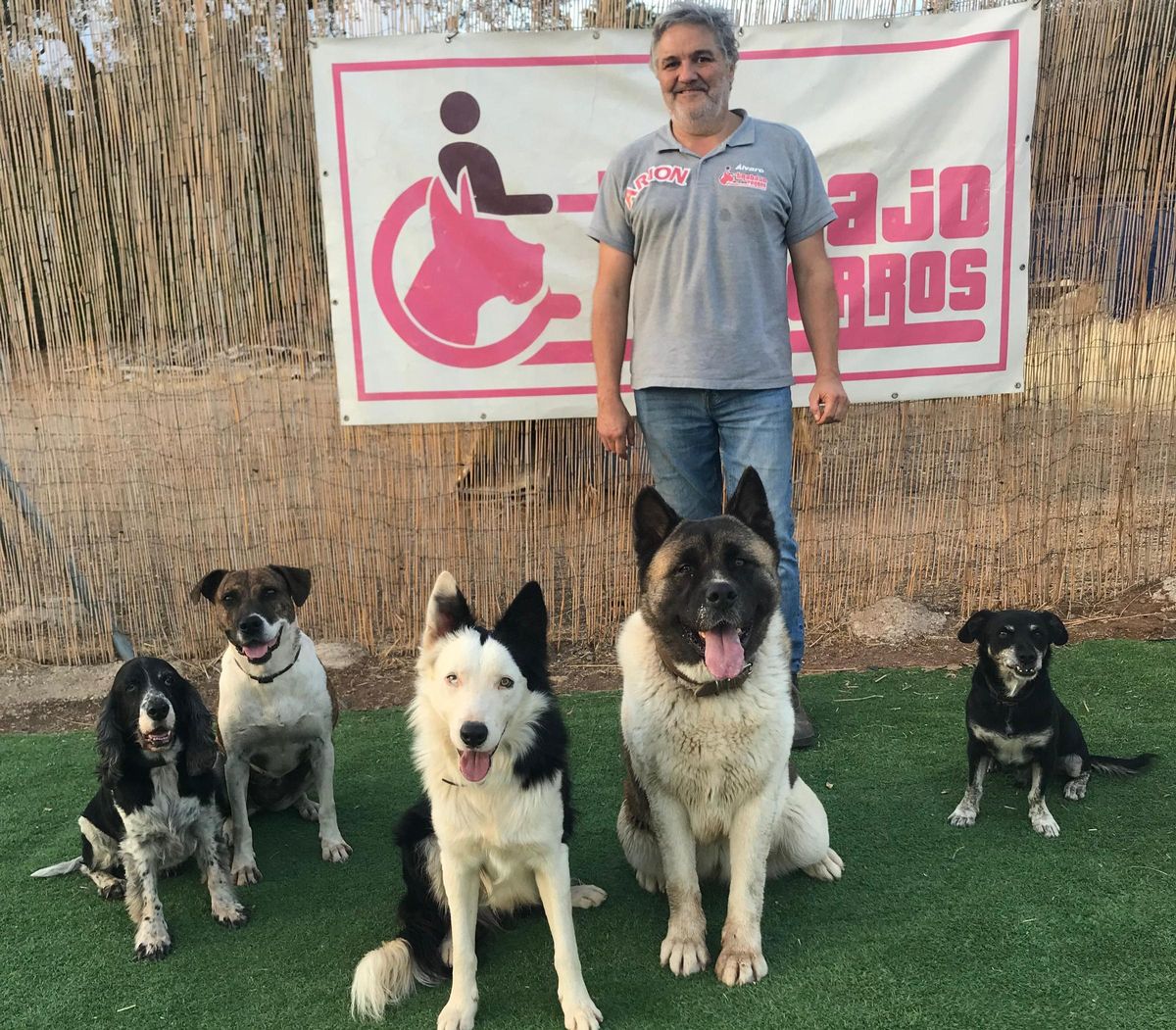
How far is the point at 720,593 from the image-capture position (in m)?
2.16

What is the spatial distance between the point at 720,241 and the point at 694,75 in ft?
1.95

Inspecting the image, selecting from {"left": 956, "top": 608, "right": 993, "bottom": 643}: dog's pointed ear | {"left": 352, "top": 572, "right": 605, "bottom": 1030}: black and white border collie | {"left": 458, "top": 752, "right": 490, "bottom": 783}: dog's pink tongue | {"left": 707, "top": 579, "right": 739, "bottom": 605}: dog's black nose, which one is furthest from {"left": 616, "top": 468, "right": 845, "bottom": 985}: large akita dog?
{"left": 956, "top": 608, "right": 993, "bottom": 643}: dog's pointed ear

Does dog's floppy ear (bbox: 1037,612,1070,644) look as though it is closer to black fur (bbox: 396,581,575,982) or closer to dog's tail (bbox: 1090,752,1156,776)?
dog's tail (bbox: 1090,752,1156,776)

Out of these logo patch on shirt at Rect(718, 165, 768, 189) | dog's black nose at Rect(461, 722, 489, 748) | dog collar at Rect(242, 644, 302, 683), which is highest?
logo patch on shirt at Rect(718, 165, 768, 189)

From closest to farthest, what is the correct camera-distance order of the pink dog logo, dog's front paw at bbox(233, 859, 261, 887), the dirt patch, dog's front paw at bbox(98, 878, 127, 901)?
dog's front paw at bbox(98, 878, 127, 901), dog's front paw at bbox(233, 859, 261, 887), the pink dog logo, the dirt patch

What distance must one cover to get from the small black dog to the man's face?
7.10 ft

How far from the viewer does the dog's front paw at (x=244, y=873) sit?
9.13ft

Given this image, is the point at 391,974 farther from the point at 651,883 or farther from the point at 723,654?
the point at 723,654

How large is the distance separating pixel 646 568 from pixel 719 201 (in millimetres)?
1537

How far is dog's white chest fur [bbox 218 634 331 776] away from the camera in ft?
9.29

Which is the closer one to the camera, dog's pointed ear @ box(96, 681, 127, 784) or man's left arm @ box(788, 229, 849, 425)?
dog's pointed ear @ box(96, 681, 127, 784)

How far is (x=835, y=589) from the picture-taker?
4691mm

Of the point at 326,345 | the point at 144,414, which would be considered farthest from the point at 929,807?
the point at 144,414

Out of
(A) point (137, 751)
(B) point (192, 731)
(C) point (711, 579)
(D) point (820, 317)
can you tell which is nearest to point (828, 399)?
(D) point (820, 317)
